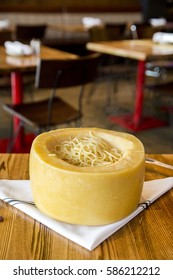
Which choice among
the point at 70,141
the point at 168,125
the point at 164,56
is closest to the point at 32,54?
the point at 164,56

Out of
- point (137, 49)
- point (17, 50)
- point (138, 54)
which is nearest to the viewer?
point (17, 50)

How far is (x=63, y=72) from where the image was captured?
2318mm

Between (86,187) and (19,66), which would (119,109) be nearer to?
(19,66)

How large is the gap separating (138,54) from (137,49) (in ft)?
0.84

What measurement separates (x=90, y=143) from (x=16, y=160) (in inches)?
10.9

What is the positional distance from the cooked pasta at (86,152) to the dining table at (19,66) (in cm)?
Result: 167

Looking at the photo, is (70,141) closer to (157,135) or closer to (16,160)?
(16,160)

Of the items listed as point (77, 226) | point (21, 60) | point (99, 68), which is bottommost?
point (99, 68)

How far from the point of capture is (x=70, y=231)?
589 mm

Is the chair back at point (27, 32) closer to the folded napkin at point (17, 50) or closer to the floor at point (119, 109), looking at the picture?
the floor at point (119, 109)

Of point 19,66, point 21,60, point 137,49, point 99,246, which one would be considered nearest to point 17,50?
point 21,60

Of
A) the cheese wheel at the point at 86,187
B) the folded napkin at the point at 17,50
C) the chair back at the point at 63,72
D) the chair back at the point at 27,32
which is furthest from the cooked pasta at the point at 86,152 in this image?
the chair back at the point at 27,32

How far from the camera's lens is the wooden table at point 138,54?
308 cm

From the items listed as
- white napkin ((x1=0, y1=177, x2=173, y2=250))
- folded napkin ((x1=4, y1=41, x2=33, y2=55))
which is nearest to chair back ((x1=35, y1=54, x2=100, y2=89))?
folded napkin ((x1=4, y1=41, x2=33, y2=55))
